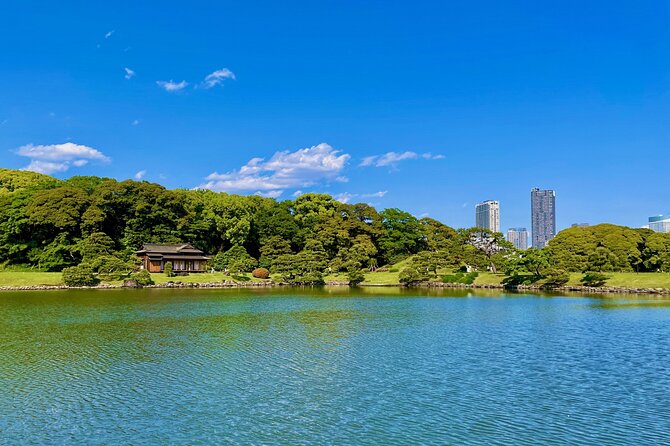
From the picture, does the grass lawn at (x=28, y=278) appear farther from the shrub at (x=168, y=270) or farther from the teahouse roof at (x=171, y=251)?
the shrub at (x=168, y=270)

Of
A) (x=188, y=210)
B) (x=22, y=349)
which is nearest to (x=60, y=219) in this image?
(x=188, y=210)

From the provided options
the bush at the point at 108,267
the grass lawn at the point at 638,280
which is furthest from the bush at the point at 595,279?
the bush at the point at 108,267

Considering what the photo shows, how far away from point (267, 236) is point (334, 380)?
50.4 meters

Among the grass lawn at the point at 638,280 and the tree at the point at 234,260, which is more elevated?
the tree at the point at 234,260

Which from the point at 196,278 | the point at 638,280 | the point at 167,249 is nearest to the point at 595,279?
the point at 638,280

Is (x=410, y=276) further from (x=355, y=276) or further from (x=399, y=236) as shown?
(x=399, y=236)

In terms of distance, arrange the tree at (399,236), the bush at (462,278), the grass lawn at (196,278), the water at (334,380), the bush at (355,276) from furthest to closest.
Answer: the tree at (399,236) → the bush at (355,276) → the bush at (462,278) → the grass lawn at (196,278) → the water at (334,380)

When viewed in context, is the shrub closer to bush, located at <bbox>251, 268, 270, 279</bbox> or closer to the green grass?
the green grass

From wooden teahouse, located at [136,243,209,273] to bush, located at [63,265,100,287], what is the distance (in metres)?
8.28

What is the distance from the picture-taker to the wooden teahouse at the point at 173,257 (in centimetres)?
5375

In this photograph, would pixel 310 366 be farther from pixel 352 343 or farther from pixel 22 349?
pixel 22 349

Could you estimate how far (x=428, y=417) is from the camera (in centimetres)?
984

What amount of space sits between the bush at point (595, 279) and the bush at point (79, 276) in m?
43.2

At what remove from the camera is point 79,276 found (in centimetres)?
4478
